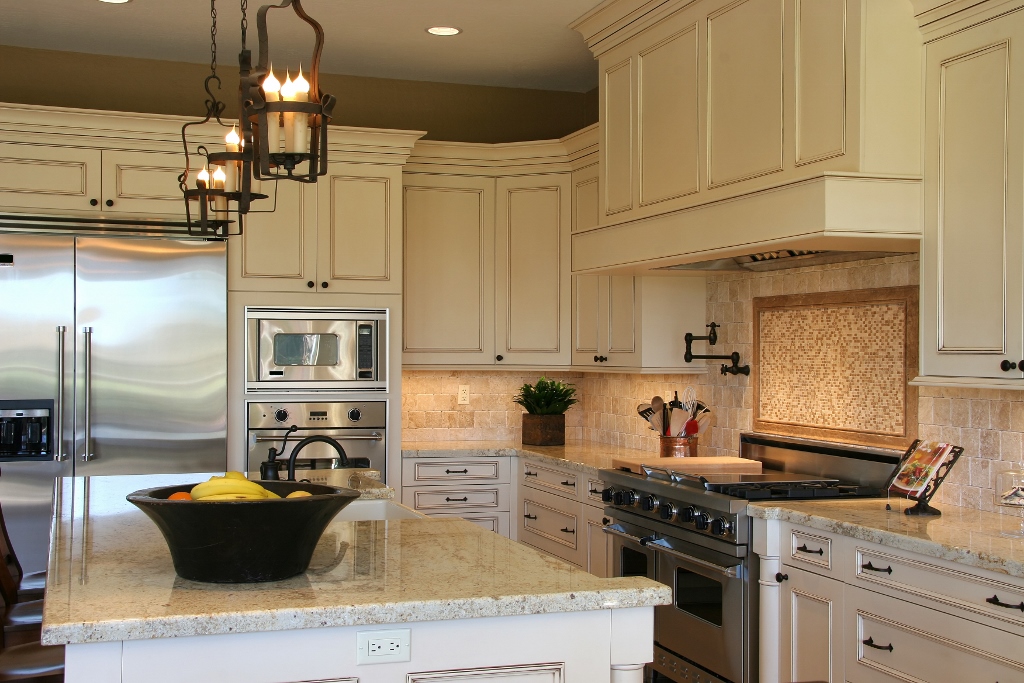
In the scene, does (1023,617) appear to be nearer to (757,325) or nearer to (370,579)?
(370,579)

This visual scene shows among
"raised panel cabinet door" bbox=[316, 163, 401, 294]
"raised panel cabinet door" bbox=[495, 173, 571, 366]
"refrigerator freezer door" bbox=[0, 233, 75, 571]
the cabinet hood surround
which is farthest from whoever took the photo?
"raised panel cabinet door" bbox=[495, 173, 571, 366]

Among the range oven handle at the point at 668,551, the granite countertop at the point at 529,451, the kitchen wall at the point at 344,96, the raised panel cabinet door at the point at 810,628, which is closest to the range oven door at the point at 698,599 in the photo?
the range oven handle at the point at 668,551

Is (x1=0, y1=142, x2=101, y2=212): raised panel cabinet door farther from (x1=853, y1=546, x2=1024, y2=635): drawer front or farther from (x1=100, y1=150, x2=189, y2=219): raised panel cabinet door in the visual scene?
(x1=853, y1=546, x2=1024, y2=635): drawer front

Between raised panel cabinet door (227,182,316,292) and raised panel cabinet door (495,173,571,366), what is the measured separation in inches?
41.3

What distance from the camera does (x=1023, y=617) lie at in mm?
2434

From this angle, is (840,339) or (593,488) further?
(593,488)

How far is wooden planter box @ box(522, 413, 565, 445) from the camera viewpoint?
564 centimetres

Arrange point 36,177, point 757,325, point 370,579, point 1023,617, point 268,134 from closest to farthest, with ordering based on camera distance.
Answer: point 370,579, point 268,134, point 1023,617, point 757,325, point 36,177

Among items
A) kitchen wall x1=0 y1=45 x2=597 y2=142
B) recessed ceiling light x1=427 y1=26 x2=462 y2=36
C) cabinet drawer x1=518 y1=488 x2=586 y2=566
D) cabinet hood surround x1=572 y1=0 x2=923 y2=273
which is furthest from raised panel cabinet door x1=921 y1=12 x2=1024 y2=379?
kitchen wall x1=0 y1=45 x2=597 y2=142

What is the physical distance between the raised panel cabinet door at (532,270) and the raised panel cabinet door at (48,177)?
2070 mm

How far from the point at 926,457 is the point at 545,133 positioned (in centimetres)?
349

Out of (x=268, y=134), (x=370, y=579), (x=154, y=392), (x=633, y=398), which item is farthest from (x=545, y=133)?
(x=370, y=579)

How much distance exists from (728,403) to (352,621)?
10.6 feet

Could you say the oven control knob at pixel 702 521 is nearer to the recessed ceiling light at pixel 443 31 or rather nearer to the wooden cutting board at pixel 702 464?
the wooden cutting board at pixel 702 464
